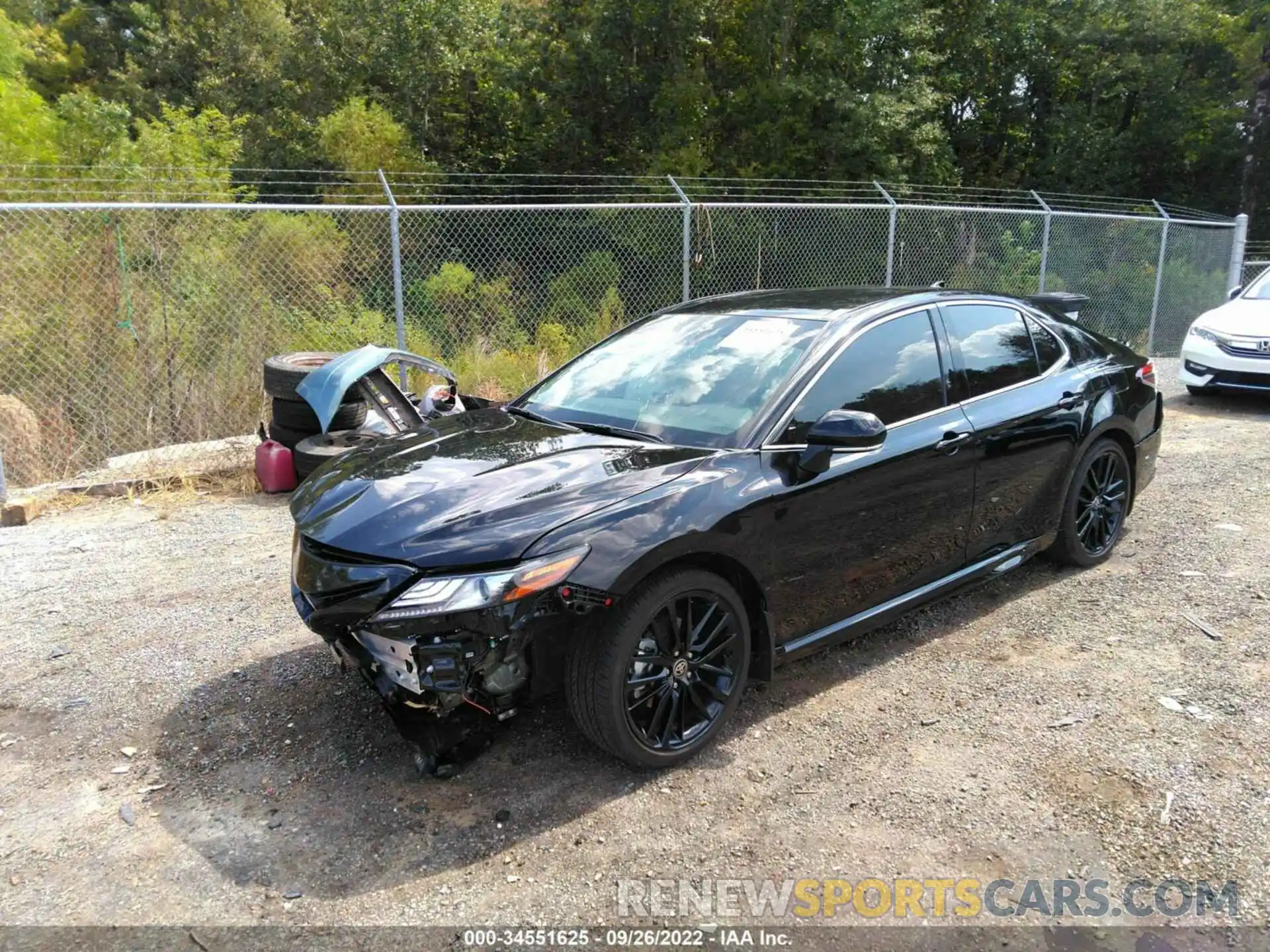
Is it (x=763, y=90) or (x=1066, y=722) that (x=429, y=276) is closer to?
(x=763, y=90)

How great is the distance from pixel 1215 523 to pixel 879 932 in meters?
4.58

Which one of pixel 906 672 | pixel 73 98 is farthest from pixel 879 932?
pixel 73 98

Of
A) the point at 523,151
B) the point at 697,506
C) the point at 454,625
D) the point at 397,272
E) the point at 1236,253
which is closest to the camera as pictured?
the point at 454,625

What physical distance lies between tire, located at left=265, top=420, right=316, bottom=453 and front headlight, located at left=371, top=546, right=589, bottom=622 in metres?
3.97

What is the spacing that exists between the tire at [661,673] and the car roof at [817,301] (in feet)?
4.80

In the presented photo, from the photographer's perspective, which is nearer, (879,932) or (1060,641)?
(879,932)

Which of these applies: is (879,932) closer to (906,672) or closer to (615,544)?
(615,544)

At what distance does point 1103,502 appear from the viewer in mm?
4875

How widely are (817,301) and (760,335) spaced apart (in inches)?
19.1

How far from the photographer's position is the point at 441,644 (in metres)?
2.68

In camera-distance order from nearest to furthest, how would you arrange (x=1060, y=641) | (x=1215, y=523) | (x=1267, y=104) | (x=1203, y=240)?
1. (x=1060, y=641)
2. (x=1215, y=523)
3. (x=1203, y=240)
4. (x=1267, y=104)

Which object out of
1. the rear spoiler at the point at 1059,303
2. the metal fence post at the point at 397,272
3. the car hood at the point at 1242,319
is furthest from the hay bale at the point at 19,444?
the car hood at the point at 1242,319

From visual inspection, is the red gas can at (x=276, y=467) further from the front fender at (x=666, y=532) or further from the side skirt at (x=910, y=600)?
the side skirt at (x=910, y=600)

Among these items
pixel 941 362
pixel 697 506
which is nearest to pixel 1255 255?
pixel 941 362
